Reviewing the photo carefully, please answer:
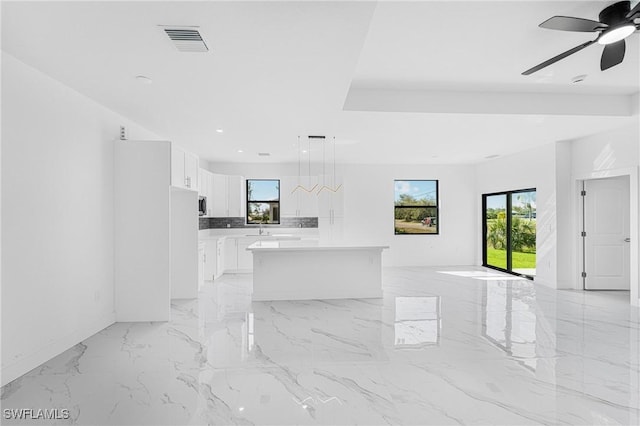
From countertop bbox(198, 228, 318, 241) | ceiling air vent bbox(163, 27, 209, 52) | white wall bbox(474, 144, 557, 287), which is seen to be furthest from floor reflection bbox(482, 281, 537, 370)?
countertop bbox(198, 228, 318, 241)

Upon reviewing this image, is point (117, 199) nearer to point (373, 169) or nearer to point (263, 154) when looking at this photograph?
point (263, 154)

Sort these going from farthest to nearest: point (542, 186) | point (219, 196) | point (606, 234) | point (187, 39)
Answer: point (219, 196) < point (542, 186) < point (606, 234) < point (187, 39)

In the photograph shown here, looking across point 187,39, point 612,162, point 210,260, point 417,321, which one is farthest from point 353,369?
point 612,162

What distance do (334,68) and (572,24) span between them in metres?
1.70

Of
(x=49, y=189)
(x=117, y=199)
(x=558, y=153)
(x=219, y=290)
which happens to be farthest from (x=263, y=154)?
(x=558, y=153)

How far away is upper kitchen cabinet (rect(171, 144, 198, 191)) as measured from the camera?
4684 millimetres

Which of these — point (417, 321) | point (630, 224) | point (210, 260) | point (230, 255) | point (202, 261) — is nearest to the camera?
point (417, 321)

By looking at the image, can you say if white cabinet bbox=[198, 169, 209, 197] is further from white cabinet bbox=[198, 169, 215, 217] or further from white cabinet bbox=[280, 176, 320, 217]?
white cabinet bbox=[280, 176, 320, 217]

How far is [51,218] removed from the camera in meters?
3.33

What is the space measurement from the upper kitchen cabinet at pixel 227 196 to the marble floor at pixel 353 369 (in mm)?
3135

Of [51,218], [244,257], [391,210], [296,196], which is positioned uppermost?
[296,196]

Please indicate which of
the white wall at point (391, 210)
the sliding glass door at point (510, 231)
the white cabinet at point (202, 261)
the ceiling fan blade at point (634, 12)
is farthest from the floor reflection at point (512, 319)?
the white cabinet at point (202, 261)

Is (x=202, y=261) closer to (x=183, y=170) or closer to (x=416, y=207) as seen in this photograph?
(x=183, y=170)

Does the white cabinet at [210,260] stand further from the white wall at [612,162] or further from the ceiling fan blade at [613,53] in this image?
the white wall at [612,162]
